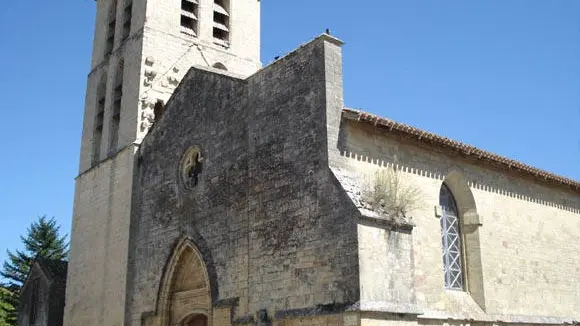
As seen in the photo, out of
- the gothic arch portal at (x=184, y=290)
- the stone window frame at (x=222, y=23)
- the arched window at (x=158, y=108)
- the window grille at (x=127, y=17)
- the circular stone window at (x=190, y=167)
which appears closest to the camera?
the gothic arch portal at (x=184, y=290)

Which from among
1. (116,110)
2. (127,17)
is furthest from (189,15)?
(116,110)

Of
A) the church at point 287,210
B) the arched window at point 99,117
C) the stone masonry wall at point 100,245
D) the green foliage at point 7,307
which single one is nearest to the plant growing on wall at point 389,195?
the church at point 287,210

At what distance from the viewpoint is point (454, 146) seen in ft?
43.2

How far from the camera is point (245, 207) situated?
12.9 m

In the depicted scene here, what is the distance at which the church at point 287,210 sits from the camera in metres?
11.0

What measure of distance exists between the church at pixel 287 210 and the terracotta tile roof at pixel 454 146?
0.04 m

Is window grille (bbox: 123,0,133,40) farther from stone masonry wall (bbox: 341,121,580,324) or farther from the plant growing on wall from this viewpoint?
the plant growing on wall

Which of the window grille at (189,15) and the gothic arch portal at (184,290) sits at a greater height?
the window grille at (189,15)

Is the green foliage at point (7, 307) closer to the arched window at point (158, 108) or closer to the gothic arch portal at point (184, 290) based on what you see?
the arched window at point (158, 108)

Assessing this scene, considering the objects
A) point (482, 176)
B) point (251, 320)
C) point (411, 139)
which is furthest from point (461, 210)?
point (251, 320)

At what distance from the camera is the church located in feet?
36.0

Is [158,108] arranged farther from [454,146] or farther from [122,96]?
[454,146]

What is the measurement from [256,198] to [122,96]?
7.58 m

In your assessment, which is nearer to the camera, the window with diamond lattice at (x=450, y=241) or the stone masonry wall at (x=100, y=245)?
the window with diamond lattice at (x=450, y=241)
